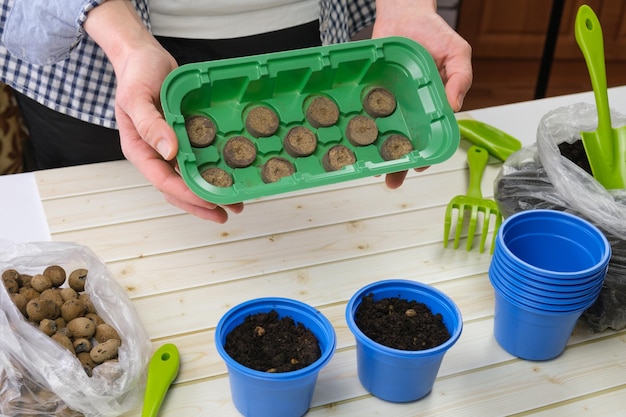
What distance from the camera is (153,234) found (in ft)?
3.22

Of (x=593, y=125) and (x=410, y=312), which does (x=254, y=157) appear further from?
(x=593, y=125)

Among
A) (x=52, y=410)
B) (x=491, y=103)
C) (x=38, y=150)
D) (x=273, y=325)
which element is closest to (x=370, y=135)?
(x=273, y=325)

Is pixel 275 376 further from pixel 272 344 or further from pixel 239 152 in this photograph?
pixel 239 152

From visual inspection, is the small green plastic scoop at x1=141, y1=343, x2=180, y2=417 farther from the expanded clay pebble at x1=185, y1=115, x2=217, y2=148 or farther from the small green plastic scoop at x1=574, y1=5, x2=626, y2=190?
the small green plastic scoop at x1=574, y1=5, x2=626, y2=190

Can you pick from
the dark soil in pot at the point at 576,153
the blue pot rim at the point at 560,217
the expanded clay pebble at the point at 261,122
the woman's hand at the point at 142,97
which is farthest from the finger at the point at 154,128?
the dark soil in pot at the point at 576,153

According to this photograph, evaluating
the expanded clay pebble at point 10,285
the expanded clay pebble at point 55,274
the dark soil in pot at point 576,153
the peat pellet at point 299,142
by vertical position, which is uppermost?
the peat pellet at point 299,142

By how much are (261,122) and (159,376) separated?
1.07 ft

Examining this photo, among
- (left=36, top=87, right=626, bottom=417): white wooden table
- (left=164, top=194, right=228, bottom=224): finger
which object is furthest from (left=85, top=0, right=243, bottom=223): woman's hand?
(left=36, top=87, right=626, bottom=417): white wooden table

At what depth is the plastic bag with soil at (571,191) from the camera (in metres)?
0.83

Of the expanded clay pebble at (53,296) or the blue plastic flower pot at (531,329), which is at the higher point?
the expanded clay pebble at (53,296)

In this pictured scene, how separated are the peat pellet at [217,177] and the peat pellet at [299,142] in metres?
0.09

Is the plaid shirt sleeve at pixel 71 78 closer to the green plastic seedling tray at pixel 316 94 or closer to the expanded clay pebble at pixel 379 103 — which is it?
the green plastic seedling tray at pixel 316 94

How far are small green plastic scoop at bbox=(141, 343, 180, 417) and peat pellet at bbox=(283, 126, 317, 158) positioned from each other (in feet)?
0.90

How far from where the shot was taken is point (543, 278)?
0.75 meters
